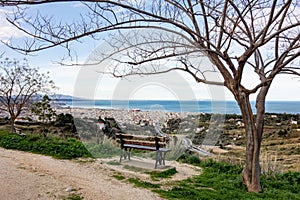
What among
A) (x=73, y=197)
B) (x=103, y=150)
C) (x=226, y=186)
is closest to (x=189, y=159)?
(x=103, y=150)

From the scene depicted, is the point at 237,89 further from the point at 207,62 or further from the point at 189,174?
the point at 189,174

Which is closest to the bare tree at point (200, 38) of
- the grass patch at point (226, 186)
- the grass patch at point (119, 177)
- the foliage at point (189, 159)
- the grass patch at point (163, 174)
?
the grass patch at point (226, 186)

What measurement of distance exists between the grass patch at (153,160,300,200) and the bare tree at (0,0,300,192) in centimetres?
33


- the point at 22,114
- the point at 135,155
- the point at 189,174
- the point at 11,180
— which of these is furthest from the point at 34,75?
the point at 189,174

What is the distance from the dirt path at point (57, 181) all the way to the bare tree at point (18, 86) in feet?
10.7

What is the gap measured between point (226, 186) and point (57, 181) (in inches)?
119

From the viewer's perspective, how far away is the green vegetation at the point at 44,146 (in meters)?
7.57

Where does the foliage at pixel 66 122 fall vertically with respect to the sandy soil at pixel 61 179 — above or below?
above

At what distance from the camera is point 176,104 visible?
9.77 metres

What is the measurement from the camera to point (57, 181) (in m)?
5.07

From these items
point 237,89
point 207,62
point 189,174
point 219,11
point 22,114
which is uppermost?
point 219,11

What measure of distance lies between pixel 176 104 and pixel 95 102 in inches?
105

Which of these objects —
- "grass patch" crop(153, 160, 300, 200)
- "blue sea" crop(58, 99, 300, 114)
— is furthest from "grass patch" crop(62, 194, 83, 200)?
"blue sea" crop(58, 99, 300, 114)

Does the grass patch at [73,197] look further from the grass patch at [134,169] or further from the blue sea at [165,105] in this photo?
the blue sea at [165,105]
